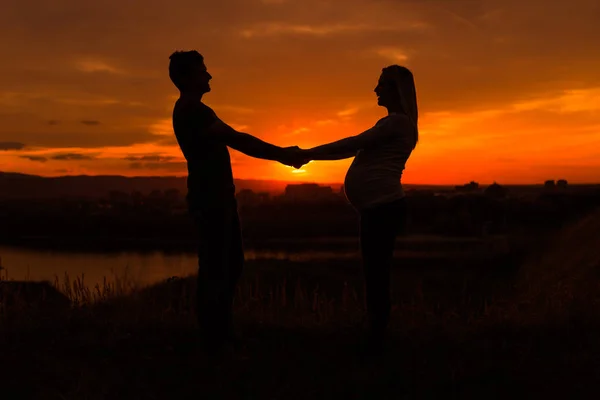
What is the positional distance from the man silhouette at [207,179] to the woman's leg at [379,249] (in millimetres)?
1176

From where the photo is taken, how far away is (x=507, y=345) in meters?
6.32

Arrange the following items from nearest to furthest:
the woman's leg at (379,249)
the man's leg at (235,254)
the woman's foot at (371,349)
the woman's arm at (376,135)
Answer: the woman's arm at (376,135), the woman's leg at (379,249), the man's leg at (235,254), the woman's foot at (371,349)

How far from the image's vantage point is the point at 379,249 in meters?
5.32

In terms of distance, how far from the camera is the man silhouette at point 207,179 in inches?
205

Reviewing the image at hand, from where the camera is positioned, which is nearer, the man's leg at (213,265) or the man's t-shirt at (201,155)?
the man's t-shirt at (201,155)

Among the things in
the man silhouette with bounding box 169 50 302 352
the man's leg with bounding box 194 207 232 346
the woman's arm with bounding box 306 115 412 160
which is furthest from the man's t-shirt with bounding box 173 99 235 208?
the woman's arm with bounding box 306 115 412 160

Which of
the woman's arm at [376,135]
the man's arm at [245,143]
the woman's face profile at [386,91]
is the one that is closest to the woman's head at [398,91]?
the woman's face profile at [386,91]

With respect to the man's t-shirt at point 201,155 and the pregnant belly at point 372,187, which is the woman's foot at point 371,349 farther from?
the man's t-shirt at point 201,155

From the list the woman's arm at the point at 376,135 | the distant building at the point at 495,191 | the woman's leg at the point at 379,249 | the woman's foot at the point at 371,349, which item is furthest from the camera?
the distant building at the point at 495,191

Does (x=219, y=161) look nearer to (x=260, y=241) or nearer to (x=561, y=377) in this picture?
(x=561, y=377)

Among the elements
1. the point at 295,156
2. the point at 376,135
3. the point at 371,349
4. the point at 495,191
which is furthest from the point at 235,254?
the point at 495,191

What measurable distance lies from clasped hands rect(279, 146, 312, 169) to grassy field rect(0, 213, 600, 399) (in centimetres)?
181

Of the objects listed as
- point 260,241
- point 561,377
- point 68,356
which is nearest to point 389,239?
point 561,377

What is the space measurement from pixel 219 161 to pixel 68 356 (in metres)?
2.41
